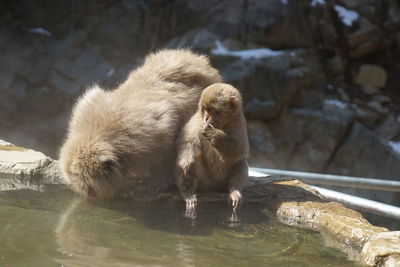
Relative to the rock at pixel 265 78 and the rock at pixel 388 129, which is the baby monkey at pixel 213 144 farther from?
the rock at pixel 388 129

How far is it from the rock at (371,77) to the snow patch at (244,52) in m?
2.49

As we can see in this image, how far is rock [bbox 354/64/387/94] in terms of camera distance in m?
12.3

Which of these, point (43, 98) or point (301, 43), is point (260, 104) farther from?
point (43, 98)

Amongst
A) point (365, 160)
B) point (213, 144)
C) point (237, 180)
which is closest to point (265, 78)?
point (365, 160)

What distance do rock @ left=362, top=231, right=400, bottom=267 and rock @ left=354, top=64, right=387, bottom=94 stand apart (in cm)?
1033

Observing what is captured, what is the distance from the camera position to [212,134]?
10.8 feet

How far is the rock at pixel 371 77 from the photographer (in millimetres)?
12344

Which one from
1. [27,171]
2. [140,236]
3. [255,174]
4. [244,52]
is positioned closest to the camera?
[140,236]

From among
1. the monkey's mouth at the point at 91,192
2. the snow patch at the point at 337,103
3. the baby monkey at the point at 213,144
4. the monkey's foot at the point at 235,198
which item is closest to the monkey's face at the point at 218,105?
the baby monkey at the point at 213,144

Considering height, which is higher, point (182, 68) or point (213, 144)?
A: point (182, 68)

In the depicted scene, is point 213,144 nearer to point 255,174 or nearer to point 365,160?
point 255,174

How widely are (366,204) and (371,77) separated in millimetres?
9872

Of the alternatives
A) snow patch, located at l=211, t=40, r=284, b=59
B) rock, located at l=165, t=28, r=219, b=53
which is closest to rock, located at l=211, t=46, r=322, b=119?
snow patch, located at l=211, t=40, r=284, b=59

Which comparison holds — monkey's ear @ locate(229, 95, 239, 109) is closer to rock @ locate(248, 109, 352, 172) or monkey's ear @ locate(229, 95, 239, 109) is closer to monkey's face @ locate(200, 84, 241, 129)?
monkey's face @ locate(200, 84, 241, 129)
